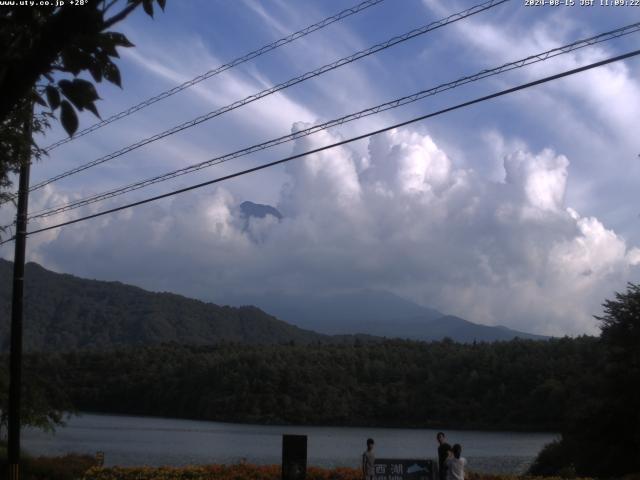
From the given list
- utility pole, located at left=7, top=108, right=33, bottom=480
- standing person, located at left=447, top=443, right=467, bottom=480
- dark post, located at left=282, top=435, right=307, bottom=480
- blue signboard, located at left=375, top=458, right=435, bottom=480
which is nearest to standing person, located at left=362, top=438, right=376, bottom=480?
blue signboard, located at left=375, top=458, right=435, bottom=480

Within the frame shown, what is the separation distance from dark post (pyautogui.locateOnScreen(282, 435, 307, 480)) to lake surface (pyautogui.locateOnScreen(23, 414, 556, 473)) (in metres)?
14.1

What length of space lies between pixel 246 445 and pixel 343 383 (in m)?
33.5

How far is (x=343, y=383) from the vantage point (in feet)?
269

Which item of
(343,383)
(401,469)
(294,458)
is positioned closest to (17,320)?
(294,458)

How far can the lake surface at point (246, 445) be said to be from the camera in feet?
120

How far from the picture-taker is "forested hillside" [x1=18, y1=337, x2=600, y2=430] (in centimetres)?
6525

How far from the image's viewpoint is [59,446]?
45156 mm

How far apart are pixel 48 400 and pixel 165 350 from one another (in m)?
78.1

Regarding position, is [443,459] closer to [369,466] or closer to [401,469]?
[401,469]

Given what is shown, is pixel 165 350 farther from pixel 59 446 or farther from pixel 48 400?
pixel 48 400

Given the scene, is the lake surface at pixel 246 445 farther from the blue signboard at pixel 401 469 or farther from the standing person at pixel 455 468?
the standing person at pixel 455 468

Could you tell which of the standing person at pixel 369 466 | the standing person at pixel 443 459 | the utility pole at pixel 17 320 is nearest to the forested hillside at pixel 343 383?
the standing person at pixel 443 459

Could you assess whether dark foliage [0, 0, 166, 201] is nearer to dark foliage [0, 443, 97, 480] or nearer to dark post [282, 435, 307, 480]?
dark post [282, 435, 307, 480]

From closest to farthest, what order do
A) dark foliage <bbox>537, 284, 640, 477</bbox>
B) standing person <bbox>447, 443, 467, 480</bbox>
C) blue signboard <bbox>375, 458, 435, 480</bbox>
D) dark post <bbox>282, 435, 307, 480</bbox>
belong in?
standing person <bbox>447, 443, 467, 480</bbox>
blue signboard <bbox>375, 458, 435, 480</bbox>
dark post <bbox>282, 435, 307, 480</bbox>
dark foliage <bbox>537, 284, 640, 477</bbox>
